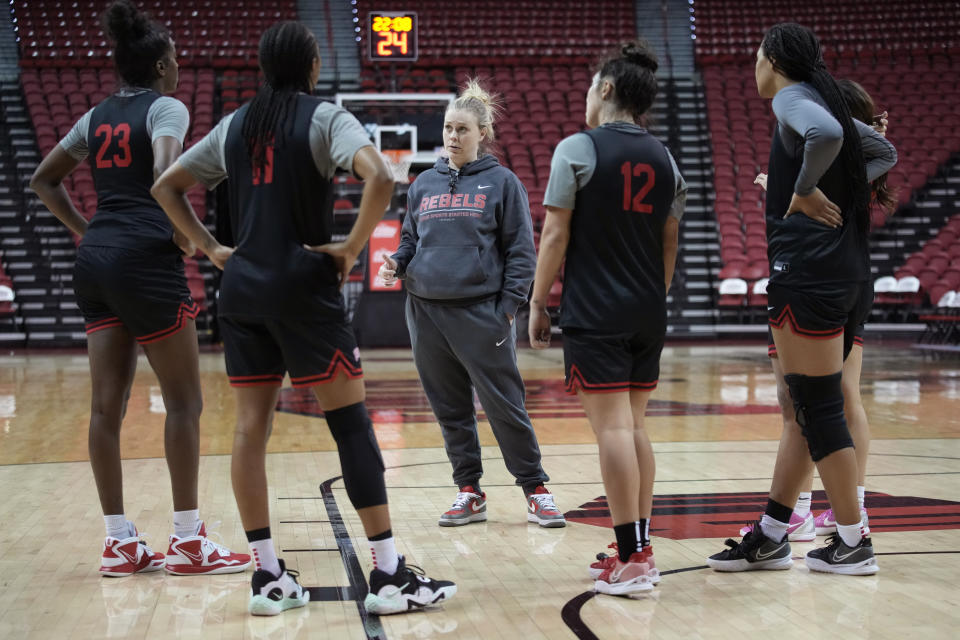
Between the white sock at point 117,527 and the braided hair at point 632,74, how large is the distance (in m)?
1.87

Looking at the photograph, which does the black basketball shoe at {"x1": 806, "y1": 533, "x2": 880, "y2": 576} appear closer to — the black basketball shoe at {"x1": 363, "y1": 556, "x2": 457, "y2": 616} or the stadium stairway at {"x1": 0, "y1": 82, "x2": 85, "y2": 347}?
the black basketball shoe at {"x1": 363, "y1": 556, "x2": 457, "y2": 616}

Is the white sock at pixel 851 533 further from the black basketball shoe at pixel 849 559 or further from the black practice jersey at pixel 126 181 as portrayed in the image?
the black practice jersey at pixel 126 181

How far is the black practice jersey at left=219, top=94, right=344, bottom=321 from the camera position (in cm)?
225

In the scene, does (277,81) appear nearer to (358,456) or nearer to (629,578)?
(358,456)

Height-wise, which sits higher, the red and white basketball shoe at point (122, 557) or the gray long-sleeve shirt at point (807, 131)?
the gray long-sleeve shirt at point (807, 131)

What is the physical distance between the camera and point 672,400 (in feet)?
22.3

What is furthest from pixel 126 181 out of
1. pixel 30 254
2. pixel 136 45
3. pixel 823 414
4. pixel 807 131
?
pixel 30 254

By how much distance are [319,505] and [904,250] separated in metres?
13.2

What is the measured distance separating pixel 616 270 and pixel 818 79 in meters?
0.82

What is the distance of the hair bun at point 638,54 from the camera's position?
2578 mm

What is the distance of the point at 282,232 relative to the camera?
7.42 feet

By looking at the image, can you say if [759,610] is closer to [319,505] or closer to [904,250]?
[319,505]

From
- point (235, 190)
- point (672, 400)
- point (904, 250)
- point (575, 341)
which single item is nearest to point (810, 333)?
point (575, 341)

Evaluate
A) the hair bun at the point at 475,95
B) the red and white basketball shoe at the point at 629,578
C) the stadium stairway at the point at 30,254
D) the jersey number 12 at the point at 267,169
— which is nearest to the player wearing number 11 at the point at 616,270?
the red and white basketball shoe at the point at 629,578
